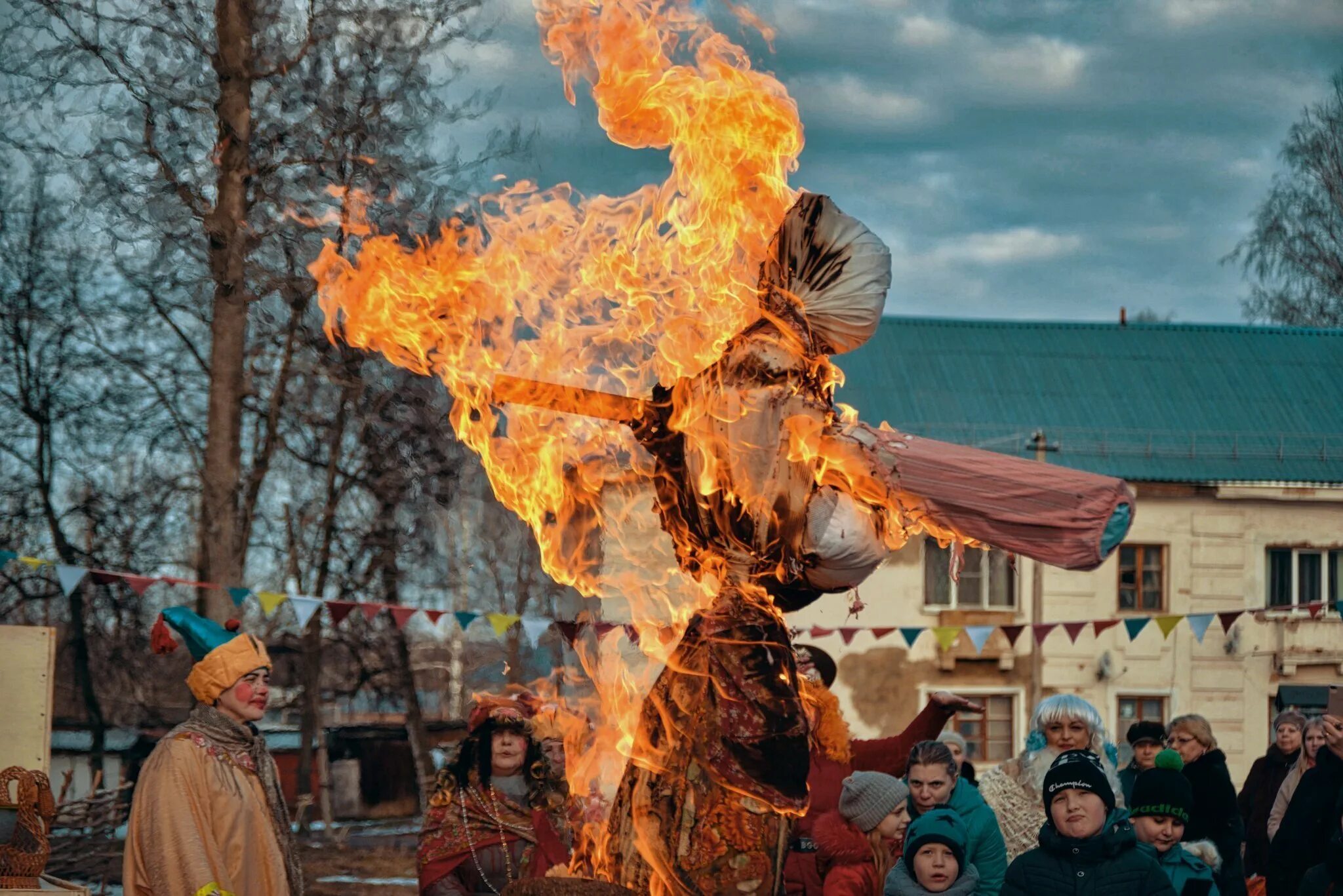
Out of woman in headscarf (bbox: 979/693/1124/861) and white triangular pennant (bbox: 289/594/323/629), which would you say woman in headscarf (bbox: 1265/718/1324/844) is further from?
white triangular pennant (bbox: 289/594/323/629)

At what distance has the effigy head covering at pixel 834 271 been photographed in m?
4.06

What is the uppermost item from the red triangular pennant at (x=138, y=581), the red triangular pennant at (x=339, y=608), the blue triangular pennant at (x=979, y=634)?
the red triangular pennant at (x=138, y=581)

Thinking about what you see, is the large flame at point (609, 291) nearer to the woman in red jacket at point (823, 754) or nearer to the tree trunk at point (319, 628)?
the woman in red jacket at point (823, 754)

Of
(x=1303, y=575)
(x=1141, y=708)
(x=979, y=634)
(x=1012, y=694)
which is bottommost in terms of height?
(x=1141, y=708)

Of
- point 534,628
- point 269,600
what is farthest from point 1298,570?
point 269,600

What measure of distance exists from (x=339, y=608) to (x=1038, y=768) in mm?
9144

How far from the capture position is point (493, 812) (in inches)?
250

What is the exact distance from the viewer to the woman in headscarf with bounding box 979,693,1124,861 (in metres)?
7.52

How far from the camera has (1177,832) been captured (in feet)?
21.7

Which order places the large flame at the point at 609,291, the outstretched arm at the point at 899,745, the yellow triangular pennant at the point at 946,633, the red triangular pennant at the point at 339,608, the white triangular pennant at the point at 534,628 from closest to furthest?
the large flame at the point at 609,291
the outstretched arm at the point at 899,745
the red triangular pennant at the point at 339,608
the white triangular pennant at the point at 534,628
the yellow triangular pennant at the point at 946,633

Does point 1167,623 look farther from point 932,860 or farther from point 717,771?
point 717,771

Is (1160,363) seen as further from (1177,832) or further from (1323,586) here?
(1177,832)

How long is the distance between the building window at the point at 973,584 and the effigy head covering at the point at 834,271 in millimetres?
23675

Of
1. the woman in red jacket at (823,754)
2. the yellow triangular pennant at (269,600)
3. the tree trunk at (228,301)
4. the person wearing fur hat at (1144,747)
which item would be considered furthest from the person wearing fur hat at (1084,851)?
the tree trunk at (228,301)
